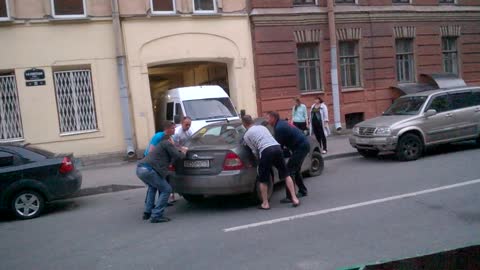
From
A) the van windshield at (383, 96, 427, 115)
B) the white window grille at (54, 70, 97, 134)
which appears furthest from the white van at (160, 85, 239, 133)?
the van windshield at (383, 96, 427, 115)

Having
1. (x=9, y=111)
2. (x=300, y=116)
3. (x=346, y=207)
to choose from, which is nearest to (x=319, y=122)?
(x=300, y=116)

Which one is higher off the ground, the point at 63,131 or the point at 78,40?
the point at 78,40

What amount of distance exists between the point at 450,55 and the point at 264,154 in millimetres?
15963

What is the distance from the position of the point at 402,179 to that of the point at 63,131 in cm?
1013

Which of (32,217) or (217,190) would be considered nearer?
(217,190)

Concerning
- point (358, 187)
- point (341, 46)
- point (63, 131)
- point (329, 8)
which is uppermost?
point (329, 8)

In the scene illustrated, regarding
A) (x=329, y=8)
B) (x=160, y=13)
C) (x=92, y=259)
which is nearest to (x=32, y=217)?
(x=92, y=259)

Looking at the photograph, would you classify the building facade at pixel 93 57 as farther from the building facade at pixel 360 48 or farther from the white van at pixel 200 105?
the white van at pixel 200 105

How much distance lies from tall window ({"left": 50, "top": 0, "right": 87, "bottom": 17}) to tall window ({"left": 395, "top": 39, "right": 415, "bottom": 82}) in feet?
40.2

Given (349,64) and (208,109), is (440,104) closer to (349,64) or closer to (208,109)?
(208,109)

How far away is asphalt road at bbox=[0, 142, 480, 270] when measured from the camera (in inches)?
217

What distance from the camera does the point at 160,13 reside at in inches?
604

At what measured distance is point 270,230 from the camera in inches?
258

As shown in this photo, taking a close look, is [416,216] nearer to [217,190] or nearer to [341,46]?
[217,190]
